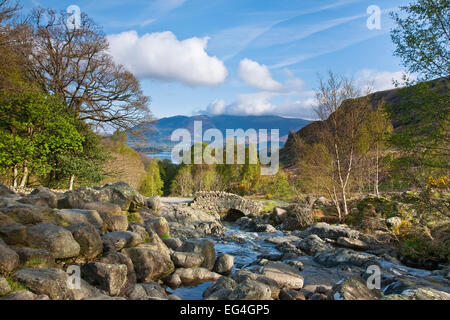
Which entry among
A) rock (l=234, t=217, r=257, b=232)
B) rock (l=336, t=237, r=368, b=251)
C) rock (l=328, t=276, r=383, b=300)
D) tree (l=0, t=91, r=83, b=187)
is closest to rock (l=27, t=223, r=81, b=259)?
rock (l=328, t=276, r=383, b=300)

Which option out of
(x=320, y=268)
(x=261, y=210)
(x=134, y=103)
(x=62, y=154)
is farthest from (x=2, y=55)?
(x=261, y=210)

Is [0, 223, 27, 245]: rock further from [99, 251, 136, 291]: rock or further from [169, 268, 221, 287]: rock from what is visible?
[169, 268, 221, 287]: rock

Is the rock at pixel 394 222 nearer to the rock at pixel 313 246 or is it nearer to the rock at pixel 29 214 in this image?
the rock at pixel 313 246

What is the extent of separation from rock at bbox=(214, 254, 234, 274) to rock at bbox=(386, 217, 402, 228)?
8959 mm

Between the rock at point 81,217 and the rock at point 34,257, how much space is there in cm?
198

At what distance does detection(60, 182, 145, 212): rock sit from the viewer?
1148cm

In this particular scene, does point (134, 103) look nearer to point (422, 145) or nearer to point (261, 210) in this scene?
point (261, 210)

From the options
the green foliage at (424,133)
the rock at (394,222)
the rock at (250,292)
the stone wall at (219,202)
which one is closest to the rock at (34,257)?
the rock at (250,292)

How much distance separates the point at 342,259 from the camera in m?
11.8

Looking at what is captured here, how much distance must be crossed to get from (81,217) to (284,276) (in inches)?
242

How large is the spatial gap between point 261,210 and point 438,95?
16652 millimetres

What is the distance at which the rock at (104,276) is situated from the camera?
7.11m

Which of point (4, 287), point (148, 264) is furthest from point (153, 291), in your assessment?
point (4, 287)

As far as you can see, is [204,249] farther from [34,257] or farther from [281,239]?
[281,239]
